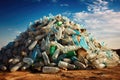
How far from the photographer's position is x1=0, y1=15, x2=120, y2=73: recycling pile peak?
9594 millimetres

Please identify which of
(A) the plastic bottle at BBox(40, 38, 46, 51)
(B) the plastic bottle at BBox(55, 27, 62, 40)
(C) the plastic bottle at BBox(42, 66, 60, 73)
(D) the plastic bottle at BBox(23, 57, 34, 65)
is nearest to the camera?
(C) the plastic bottle at BBox(42, 66, 60, 73)

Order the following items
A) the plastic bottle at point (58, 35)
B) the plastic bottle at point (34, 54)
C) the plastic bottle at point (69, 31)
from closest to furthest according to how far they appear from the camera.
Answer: the plastic bottle at point (34, 54), the plastic bottle at point (58, 35), the plastic bottle at point (69, 31)

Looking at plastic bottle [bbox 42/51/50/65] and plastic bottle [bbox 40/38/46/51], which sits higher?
plastic bottle [bbox 40/38/46/51]

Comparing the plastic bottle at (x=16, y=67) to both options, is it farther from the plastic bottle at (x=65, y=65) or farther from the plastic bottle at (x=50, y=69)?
the plastic bottle at (x=65, y=65)

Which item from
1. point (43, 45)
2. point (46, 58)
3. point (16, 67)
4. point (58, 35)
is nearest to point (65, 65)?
point (46, 58)

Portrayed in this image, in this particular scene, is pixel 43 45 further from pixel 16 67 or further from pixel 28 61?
pixel 16 67

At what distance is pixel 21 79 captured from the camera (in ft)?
25.8

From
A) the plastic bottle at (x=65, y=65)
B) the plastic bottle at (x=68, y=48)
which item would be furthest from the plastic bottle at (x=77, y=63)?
the plastic bottle at (x=68, y=48)

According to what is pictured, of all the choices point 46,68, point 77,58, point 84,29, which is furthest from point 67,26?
point 46,68

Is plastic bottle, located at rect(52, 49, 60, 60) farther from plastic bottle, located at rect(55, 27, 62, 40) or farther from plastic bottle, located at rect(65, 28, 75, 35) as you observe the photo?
plastic bottle, located at rect(65, 28, 75, 35)

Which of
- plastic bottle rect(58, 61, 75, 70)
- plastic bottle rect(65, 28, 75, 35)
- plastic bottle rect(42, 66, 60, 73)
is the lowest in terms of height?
plastic bottle rect(42, 66, 60, 73)

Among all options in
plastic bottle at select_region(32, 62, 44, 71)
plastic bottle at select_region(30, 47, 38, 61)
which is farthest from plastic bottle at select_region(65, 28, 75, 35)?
plastic bottle at select_region(32, 62, 44, 71)

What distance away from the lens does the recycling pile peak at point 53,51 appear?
31.5 feet

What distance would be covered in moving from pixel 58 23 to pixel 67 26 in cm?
53
